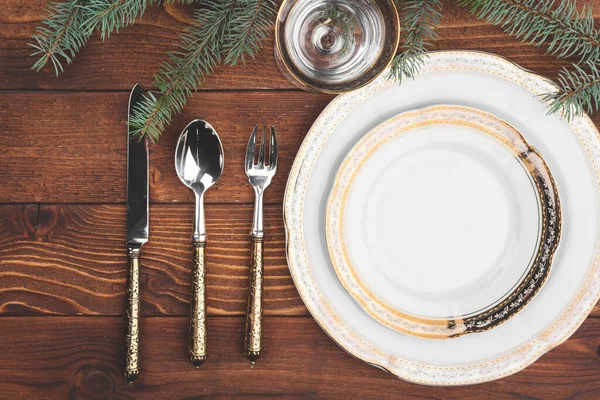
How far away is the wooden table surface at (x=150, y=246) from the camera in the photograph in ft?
1.88

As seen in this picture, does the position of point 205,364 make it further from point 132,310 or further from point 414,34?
point 414,34

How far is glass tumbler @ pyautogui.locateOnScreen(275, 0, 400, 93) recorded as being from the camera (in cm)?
50

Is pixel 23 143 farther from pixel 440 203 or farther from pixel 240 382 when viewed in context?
pixel 440 203

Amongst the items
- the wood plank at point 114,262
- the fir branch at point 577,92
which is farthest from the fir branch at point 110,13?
the fir branch at point 577,92

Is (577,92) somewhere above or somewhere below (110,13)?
below

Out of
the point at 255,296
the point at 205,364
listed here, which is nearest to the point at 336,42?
the point at 255,296

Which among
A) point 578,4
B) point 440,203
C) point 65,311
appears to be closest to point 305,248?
point 440,203

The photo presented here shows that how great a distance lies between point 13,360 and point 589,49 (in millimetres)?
790

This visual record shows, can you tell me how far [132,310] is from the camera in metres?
0.56

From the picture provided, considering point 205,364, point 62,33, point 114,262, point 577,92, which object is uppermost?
point 62,33

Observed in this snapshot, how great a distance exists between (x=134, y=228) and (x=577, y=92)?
0.53 m

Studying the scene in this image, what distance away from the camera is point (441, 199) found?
0.57 m

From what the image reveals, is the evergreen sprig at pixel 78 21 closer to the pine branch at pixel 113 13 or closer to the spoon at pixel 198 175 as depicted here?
the pine branch at pixel 113 13

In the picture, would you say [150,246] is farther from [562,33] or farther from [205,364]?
[562,33]
